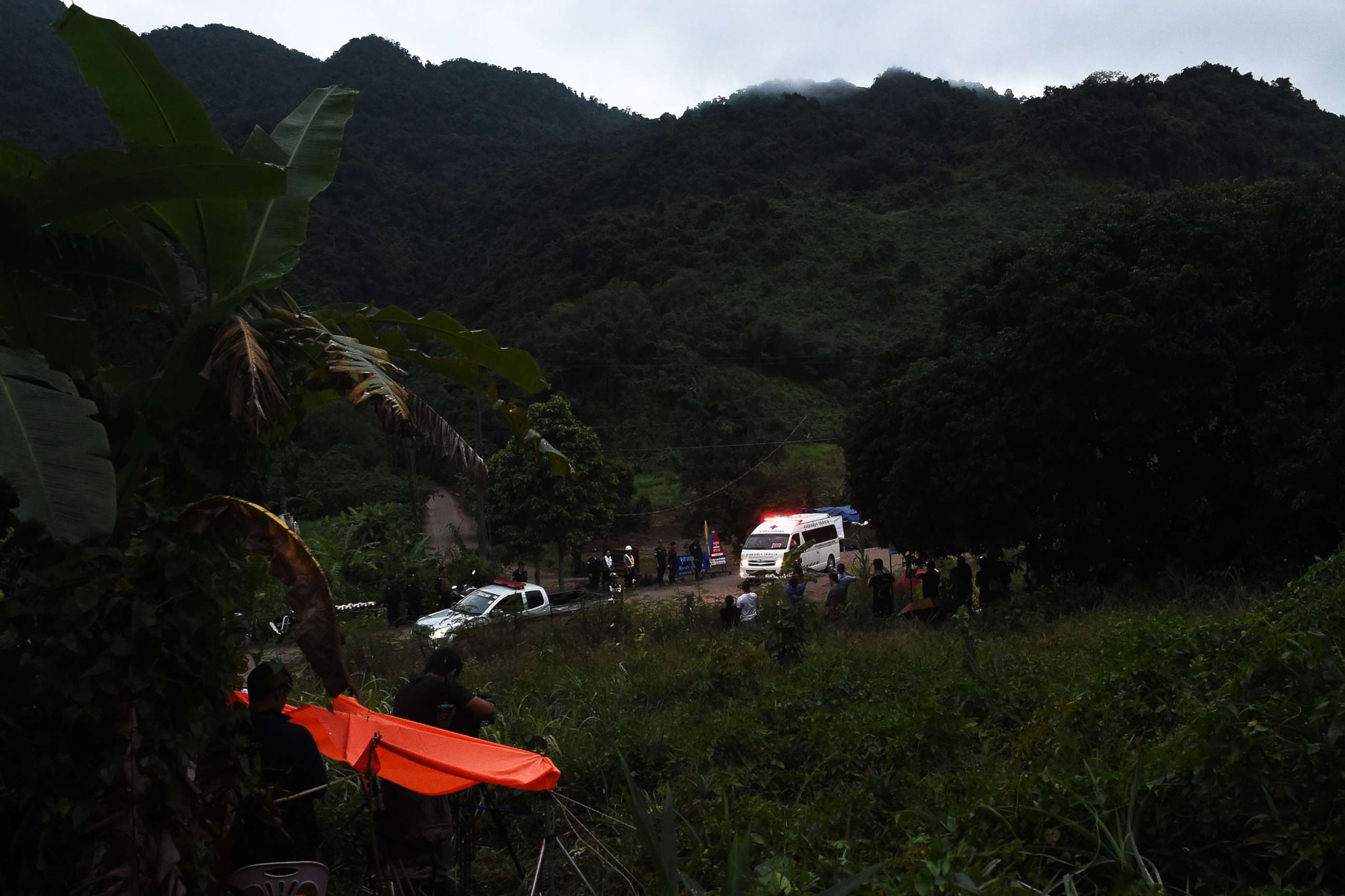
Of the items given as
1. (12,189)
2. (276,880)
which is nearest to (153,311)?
(12,189)

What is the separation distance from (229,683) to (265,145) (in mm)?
2663

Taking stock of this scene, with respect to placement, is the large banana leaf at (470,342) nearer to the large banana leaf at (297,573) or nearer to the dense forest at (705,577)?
the dense forest at (705,577)

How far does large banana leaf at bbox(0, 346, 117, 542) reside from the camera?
350cm

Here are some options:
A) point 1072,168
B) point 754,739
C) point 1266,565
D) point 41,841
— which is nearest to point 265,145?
point 41,841

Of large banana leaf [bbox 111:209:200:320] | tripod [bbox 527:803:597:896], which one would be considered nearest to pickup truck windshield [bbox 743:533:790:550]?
tripod [bbox 527:803:597:896]

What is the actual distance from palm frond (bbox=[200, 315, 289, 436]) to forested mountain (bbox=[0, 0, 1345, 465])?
34092mm

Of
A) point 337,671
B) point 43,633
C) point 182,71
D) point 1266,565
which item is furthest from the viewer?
point 182,71

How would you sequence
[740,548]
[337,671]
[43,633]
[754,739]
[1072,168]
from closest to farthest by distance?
[43,633], [337,671], [754,739], [740,548], [1072,168]

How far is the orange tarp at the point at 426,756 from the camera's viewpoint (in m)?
5.23

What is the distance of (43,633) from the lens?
12.0 feet

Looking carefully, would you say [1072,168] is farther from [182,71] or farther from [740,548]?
[182,71]

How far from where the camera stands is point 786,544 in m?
30.7

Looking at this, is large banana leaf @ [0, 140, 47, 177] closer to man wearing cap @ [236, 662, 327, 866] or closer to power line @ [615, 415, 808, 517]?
man wearing cap @ [236, 662, 327, 866]

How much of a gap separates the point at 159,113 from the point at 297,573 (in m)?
2.35
